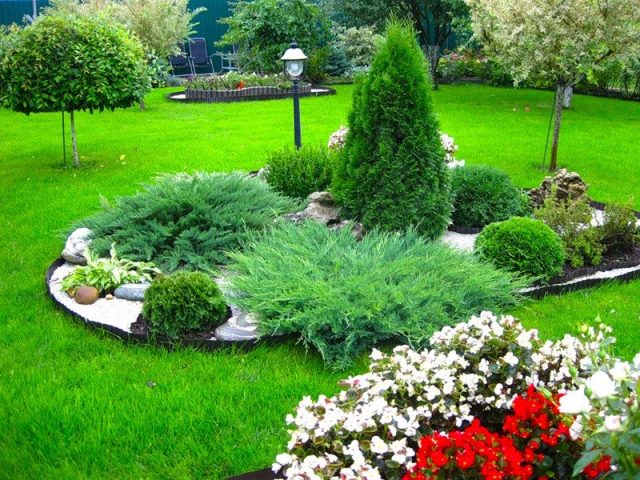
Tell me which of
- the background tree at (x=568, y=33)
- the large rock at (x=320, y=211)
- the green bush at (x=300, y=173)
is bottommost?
the large rock at (x=320, y=211)

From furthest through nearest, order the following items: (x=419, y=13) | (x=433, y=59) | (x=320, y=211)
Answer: (x=433, y=59) < (x=419, y=13) < (x=320, y=211)

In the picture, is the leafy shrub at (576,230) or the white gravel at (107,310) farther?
the leafy shrub at (576,230)

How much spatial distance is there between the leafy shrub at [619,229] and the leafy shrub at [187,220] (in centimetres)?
278

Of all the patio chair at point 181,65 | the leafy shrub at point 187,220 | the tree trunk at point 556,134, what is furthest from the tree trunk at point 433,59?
the leafy shrub at point 187,220

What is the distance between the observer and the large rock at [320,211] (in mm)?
6109

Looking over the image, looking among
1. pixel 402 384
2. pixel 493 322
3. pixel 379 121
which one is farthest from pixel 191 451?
pixel 379 121

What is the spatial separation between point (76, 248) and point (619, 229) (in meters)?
4.71

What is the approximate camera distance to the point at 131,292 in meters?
5.02

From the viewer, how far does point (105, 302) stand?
4996 millimetres

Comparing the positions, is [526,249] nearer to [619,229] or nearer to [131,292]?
[619,229]

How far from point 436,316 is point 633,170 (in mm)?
6745

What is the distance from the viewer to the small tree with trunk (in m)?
8.90

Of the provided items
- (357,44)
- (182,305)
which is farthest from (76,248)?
(357,44)

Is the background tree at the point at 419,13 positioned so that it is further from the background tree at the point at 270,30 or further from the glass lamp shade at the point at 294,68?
the glass lamp shade at the point at 294,68
